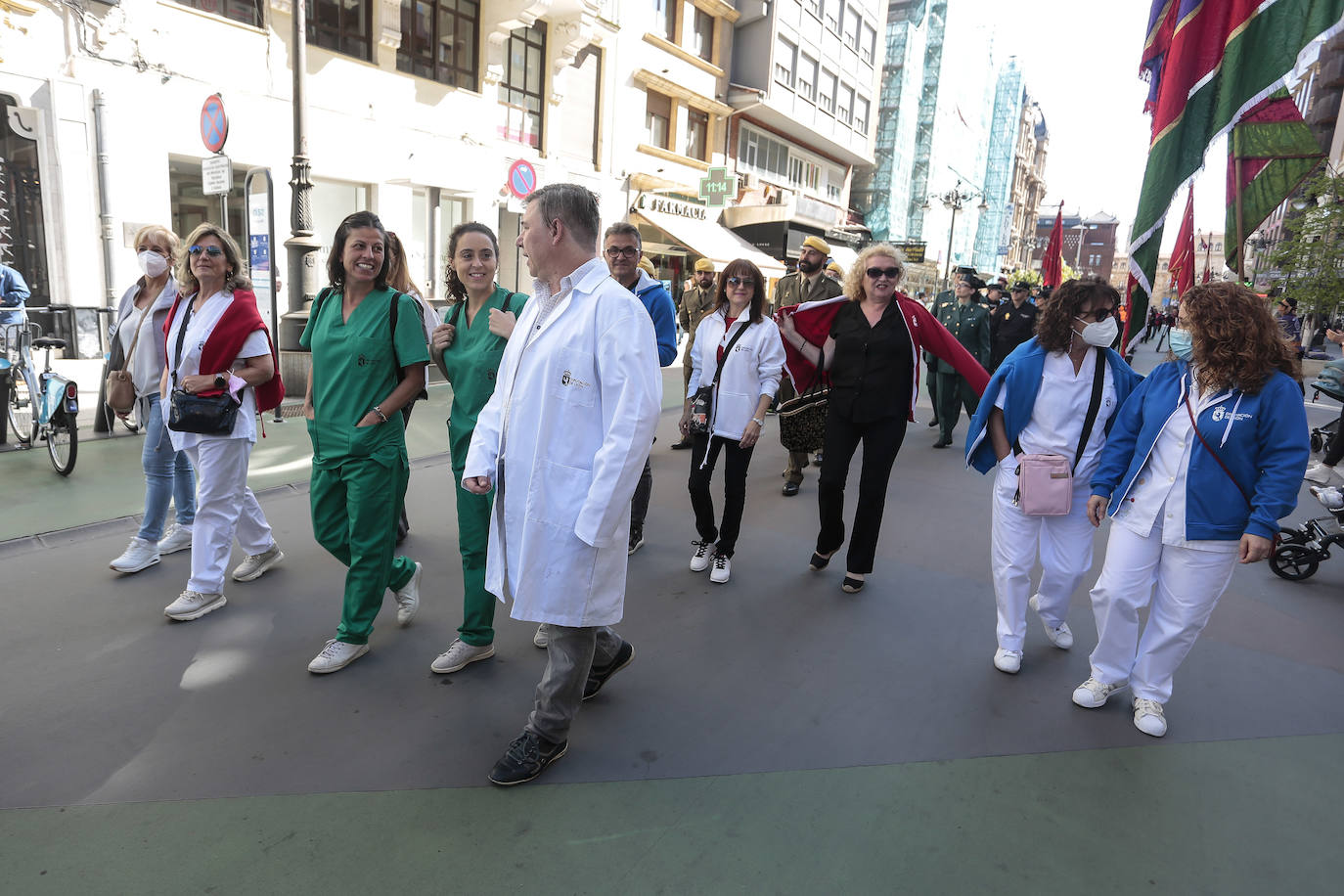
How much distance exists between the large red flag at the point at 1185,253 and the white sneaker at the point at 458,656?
351 centimetres

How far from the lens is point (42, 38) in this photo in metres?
10.2

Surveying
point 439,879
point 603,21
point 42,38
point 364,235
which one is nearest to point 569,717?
point 439,879

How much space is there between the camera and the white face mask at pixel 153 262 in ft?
14.9

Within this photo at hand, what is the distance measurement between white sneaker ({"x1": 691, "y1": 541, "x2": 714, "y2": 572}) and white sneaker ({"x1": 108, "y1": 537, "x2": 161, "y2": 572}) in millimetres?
3048

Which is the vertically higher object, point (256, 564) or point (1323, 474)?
point (1323, 474)

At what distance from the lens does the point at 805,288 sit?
7.69 m

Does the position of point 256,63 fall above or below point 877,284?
above

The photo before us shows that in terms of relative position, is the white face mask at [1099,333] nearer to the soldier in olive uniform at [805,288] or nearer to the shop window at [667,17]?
the soldier in olive uniform at [805,288]

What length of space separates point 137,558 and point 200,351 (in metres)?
1.34

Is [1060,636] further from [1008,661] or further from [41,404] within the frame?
[41,404]

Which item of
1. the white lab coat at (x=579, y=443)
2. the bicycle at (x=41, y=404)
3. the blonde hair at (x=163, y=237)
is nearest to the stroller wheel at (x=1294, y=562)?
the white lab coat at (x=579, y=443)

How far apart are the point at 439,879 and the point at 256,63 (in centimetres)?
1392

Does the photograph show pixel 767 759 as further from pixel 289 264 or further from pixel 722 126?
pixel 722 126

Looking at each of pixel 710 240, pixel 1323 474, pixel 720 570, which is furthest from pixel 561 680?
pixel 710 240
